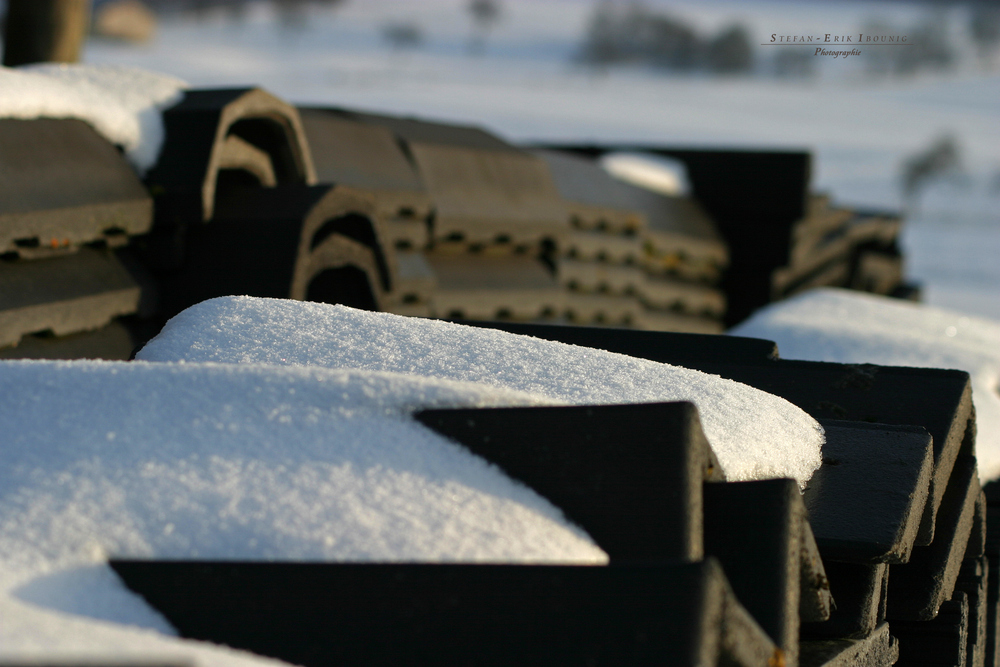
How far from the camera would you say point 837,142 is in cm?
4453

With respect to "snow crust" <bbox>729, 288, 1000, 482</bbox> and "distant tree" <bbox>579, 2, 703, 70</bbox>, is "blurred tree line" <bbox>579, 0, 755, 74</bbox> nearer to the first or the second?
"distant tree" <bbox>579, 2, 703, 70</bbox>

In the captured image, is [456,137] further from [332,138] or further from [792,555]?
[792,555]

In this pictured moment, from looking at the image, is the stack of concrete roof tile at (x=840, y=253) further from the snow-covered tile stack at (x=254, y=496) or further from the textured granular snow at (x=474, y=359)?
the snow-covered tile stack at (x=254, y=496)

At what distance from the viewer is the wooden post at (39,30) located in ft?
16.1

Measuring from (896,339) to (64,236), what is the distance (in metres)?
3.31

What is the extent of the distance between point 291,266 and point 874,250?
28.8ft

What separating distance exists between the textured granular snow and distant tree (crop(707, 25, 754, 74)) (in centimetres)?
6413

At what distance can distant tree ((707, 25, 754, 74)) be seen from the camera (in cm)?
6219

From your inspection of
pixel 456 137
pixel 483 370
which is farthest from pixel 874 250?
pixel 483 370

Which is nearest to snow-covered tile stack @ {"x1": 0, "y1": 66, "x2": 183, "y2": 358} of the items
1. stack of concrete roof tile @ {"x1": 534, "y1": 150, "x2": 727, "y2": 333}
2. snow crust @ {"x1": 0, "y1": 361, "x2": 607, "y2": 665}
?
snow crust @ {"x1": 0, "y1": 361, "x2": 607, "y2": 665}

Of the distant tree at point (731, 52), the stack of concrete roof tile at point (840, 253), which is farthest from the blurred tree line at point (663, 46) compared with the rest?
the stack of concrete roof tile at point (840, 253)

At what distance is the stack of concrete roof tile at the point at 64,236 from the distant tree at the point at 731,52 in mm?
63493

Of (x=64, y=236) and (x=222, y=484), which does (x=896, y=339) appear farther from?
(x=222, y=484)

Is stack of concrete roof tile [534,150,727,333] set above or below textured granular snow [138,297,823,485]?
below
